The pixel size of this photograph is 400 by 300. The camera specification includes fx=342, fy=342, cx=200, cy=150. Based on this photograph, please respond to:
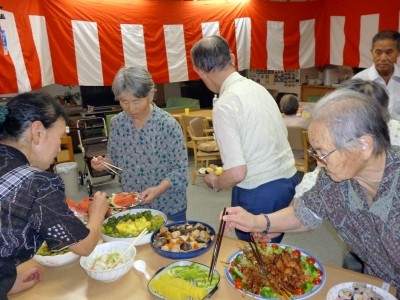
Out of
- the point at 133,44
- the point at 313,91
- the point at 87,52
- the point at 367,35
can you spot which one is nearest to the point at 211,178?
the point at 87,52

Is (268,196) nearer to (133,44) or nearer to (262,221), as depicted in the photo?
(262,221)

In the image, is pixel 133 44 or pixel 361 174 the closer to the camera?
pixel 361 174

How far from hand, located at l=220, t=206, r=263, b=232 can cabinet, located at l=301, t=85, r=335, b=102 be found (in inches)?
229

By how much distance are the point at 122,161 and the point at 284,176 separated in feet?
3.05

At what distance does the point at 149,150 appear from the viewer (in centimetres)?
193

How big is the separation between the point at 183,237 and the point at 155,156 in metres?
0.58

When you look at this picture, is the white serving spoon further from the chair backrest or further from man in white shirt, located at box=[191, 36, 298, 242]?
the chair backrest

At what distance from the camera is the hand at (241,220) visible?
141 centimetres

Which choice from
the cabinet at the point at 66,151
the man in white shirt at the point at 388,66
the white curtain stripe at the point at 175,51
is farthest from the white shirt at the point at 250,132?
the cabinet at the point at 66,151

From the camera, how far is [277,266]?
4.17ft

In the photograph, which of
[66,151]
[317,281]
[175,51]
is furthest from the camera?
[175,51]

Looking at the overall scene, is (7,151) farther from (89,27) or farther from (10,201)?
(89,27)

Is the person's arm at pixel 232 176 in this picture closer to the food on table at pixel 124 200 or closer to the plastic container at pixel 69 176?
the food on table at pixel 124 200

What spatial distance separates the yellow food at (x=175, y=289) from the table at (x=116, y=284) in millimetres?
51
